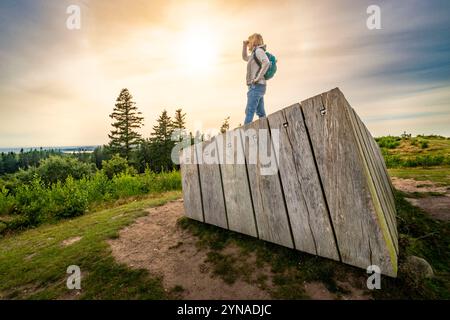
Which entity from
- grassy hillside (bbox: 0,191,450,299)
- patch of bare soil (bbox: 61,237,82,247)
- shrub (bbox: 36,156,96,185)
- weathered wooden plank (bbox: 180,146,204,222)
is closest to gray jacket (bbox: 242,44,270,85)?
weathered wooden plank (bbox: 180,146,204,222)

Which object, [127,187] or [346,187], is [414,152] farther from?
[127,187]

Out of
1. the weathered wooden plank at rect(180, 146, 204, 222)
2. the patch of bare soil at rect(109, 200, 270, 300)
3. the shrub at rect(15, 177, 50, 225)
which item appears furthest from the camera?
the shrub at rect(15, 177, 50, 225)

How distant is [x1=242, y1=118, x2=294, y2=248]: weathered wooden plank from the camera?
246 centimetres

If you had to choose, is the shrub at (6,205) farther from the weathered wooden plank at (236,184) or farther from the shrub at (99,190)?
the weathered wooden plank at (236,184)

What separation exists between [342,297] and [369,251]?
0.45 meters

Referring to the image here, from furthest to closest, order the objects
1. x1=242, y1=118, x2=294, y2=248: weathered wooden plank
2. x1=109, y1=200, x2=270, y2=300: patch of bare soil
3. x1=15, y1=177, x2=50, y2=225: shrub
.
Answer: x1=15, y1=177, x2=50, y2=225: shrub → x1=242, y1=118, x2=294, y2=248: weathered wooden plank → x1=109, y1=200, x2=270, y2=300: patch of bare soil

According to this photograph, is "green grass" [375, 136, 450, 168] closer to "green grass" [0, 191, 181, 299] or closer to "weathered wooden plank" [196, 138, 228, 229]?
"weathered wooden plank" [196, 138, 228, 229]

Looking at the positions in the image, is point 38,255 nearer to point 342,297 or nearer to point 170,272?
point 170,272

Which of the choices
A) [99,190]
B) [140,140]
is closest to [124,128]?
[140,140]

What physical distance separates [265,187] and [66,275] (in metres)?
2.53

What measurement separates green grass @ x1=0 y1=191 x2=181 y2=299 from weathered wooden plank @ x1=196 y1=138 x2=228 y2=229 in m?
1.22
